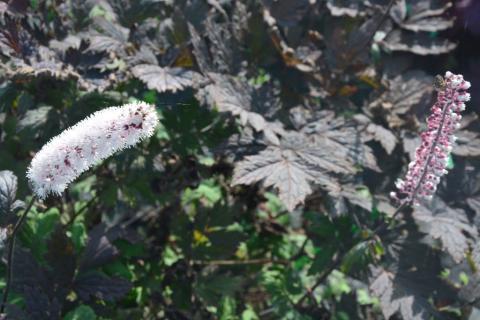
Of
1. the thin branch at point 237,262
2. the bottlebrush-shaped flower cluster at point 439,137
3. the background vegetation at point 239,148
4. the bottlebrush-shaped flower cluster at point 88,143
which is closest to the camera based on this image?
the bottlebrush-shaped flower cluster at point 88,143

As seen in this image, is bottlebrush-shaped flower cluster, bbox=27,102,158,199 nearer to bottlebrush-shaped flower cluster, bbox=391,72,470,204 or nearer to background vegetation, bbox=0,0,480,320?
background vegetation, bbox=0,0,480,320

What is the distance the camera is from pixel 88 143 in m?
1.22

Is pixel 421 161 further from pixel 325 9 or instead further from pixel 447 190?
pixel 325 9

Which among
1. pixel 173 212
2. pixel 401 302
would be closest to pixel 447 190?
pixel 401 302

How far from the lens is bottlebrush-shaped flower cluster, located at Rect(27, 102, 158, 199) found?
1223mm

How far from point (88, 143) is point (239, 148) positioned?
832mm

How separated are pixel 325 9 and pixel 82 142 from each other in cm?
165

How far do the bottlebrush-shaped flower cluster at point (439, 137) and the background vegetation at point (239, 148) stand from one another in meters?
0.23

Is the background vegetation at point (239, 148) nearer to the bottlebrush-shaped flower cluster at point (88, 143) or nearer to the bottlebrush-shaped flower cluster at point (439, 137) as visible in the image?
the bottlebrush-shaped flower cluster at point (439, 137)

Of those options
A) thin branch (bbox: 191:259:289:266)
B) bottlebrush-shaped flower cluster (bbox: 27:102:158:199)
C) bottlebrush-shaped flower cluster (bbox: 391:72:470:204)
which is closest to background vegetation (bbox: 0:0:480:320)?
thin branch (bbox: 191:259:289:266)

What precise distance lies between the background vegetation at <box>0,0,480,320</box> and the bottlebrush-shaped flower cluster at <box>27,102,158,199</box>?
19.3 inches

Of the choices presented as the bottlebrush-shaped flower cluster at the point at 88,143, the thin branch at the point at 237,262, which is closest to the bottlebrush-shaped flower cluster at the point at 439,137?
the bottlebrush-shaped flower cluster at the point at 88,143

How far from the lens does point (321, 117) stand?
6.84ft

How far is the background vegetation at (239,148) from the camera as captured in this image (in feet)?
6.15
